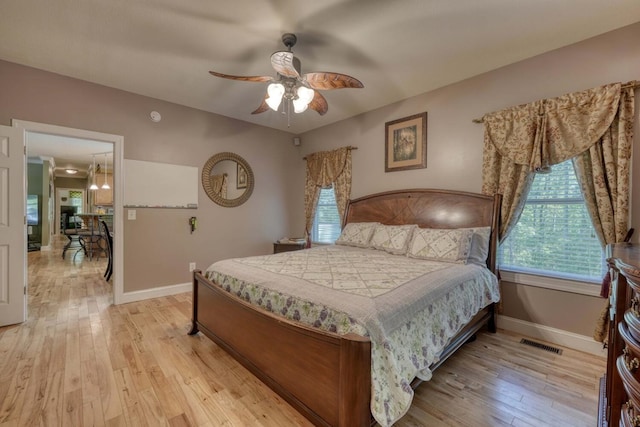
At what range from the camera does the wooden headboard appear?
9.00 feet

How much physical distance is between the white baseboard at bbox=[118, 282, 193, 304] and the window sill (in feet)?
12.8

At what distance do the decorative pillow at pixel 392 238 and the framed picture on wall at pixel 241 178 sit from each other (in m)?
2.32

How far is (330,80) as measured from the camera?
2.23 metres

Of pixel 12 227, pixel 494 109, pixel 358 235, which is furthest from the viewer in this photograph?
pixel 358 235

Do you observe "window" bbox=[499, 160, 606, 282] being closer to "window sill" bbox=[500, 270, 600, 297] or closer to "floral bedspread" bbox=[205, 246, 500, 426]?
"window sill" bbox=[500, 270, 600, 297]

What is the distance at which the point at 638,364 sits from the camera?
912 millimetres

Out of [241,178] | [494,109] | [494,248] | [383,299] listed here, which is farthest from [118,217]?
[494,109]

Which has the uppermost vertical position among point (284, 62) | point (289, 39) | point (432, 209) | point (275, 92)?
point (289, 39)

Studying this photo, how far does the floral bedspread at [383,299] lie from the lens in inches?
51.5

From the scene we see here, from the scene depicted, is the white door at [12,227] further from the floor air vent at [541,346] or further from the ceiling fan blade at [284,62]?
the floor air vent at [541,346]

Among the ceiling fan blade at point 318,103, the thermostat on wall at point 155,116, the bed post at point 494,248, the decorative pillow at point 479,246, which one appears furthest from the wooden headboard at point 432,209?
the thermostat on wall at point 155,116

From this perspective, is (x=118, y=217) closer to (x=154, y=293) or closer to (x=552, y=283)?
(x=154, y=293)

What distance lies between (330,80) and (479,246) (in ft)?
6.61

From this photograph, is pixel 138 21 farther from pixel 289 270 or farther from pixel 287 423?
pixel 287 423
